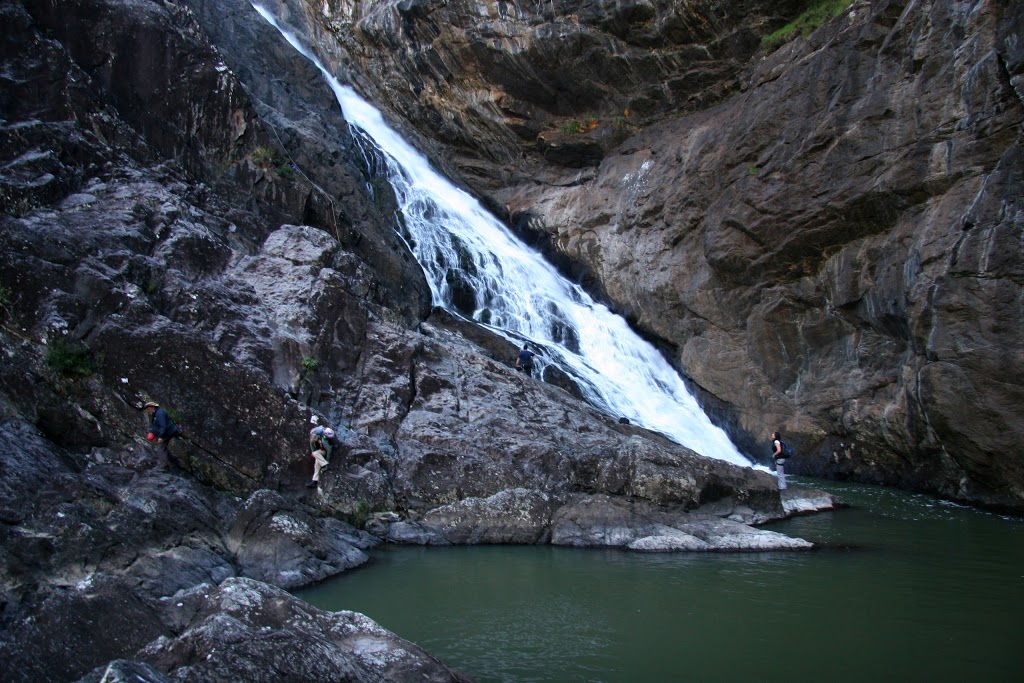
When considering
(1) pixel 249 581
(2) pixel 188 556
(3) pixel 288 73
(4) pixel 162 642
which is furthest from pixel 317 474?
(3) pixel 288 73

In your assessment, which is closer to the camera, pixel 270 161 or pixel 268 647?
pixel 268 647

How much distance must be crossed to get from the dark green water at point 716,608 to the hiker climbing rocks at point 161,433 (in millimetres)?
3900

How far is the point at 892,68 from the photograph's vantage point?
59.3 ft

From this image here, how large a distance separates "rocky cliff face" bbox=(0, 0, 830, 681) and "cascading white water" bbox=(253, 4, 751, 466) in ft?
7.02

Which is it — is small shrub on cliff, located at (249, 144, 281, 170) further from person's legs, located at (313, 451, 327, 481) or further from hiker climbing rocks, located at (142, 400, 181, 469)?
person's legs, located at (313, 451, 327, 481)

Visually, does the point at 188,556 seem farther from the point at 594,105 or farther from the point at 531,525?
the point at 594,105

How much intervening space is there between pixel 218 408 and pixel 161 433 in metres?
1.45

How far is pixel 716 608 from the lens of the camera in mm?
9422

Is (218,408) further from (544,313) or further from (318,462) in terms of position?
(544,313)

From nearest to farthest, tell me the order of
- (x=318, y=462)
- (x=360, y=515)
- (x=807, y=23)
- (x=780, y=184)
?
(x=360, y=515), (x=318, y=462), (x=780, y=184), (x=807, y=23)

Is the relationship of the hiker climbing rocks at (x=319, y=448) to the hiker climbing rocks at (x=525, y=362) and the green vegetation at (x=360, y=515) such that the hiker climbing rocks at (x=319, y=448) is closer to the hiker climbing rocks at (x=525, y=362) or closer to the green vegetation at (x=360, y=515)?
the green vegetation at (x=360, y=515)

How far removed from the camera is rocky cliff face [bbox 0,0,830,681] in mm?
6945

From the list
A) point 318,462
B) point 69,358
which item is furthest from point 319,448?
point 69,358

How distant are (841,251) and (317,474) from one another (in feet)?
48.1
